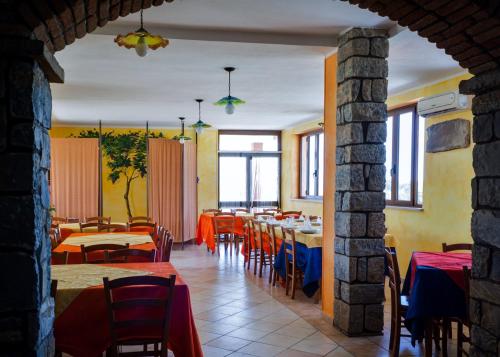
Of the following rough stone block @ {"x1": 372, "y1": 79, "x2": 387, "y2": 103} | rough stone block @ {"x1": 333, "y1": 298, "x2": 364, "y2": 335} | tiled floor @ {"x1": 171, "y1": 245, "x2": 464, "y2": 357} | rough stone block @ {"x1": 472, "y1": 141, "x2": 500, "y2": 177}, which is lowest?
tiled floor @ {"x1": 171, "y1": 245, "x2": 464, "y2": 357}

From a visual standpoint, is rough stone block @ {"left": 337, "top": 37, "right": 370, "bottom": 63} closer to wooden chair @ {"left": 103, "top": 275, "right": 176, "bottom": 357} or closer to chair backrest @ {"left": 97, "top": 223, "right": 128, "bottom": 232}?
wooden chair @ {"left": 103, "top": 275, "right": 176, "bottom": 357}

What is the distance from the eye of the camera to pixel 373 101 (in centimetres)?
422

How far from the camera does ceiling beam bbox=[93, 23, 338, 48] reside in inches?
171

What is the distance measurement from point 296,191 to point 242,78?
5.68 meters

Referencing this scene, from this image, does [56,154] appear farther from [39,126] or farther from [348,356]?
[39,126]

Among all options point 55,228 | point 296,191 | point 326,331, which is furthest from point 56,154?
point 326,331

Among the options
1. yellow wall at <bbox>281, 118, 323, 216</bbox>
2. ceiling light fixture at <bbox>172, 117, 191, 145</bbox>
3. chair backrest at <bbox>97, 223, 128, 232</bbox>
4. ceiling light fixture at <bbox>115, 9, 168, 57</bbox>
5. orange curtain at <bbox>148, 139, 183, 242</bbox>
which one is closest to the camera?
ceiling light fixture at <bbox>115, 9, 168, 57</bbox>

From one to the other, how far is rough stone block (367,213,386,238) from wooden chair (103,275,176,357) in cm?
200

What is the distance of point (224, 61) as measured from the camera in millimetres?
5371

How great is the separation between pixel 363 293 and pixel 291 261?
1938mm

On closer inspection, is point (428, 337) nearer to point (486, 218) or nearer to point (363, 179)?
point (363, 179)

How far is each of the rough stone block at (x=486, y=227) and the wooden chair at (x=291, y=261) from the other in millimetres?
3257

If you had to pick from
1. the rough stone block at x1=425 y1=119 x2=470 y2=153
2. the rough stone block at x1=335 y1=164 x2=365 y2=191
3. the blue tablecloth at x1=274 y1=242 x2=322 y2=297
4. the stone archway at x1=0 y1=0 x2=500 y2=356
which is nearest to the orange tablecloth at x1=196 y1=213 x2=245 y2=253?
the blue tablecloth at x1=274 y1=242 x2=322 y2=297

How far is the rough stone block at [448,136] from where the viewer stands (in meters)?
5.75
